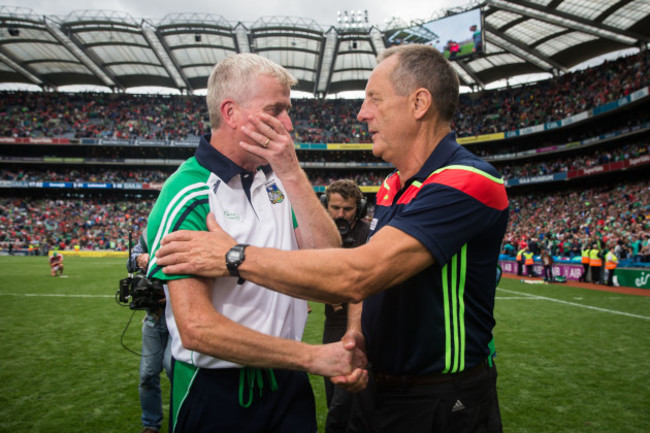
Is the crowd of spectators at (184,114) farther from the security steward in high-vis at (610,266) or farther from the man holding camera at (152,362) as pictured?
the man holding camera at (152,362)

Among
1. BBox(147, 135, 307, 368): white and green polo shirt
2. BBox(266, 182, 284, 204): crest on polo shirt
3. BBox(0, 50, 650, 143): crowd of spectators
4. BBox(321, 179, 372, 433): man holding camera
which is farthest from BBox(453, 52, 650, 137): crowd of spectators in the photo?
BBox(147, 135, 307, 368): white and green polo shirt

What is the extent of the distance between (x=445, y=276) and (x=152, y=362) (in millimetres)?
3680

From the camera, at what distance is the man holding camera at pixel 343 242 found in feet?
12.4

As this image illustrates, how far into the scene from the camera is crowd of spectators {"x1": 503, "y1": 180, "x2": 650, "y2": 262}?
2120cm

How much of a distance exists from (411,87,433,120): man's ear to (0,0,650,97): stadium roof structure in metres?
32.2

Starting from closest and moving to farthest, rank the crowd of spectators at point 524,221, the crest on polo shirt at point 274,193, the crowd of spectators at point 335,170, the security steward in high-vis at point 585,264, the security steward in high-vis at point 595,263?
the crest on polo shirt at point 274,193 < the security steward in high-vis at point 595,263 < the security steward in high-vis at point 585,264 < the crowd of spectators at point 524,221 < the crowd of spectators at point 335,170

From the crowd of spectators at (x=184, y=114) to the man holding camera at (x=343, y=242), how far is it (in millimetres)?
42387

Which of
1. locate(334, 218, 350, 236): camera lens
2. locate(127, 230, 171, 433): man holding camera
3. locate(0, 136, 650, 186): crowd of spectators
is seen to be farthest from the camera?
locate(0, 136, 650, 186): crowd of spectators

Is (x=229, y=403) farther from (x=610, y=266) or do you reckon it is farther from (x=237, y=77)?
(x=610, y=266)

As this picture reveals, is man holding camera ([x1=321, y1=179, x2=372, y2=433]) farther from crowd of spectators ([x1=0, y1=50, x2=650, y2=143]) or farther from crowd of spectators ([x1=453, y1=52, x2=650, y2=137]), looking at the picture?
crowd of spectators ([x1=0, y1=50, x2=650, y2=143])

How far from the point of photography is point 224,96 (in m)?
1.99

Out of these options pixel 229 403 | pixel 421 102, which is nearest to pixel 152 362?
pixel 229 403

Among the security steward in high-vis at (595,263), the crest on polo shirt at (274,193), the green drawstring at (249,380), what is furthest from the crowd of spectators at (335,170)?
the green drawstring at (249,380)

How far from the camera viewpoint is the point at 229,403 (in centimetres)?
184
